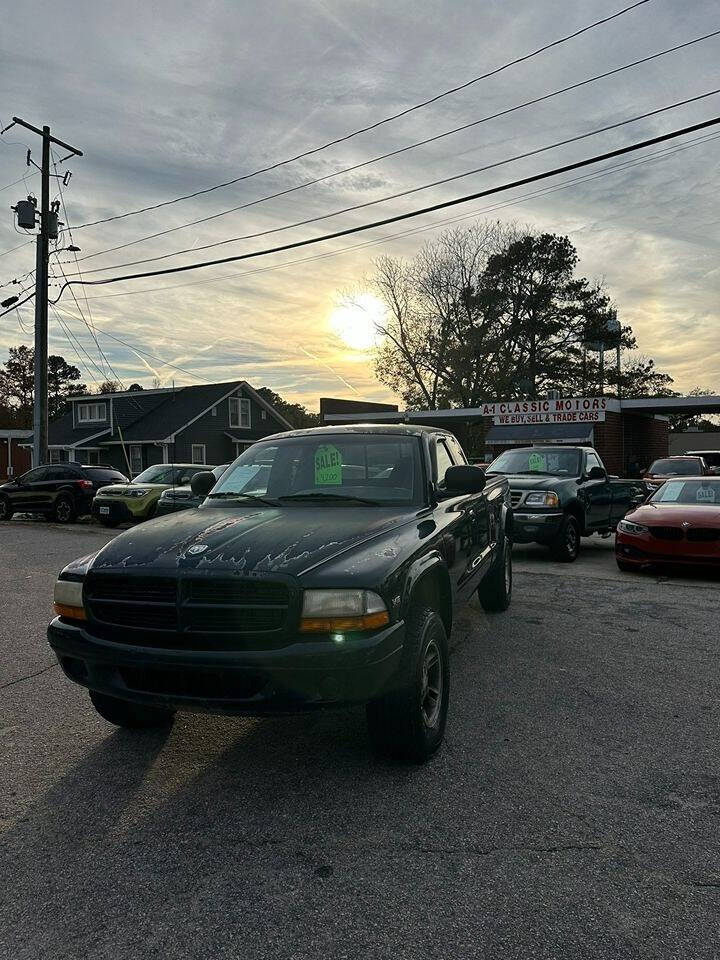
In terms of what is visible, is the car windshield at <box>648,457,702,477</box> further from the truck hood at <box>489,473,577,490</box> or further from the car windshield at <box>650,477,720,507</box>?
the truck hood at <box>489,473,577,490</box>

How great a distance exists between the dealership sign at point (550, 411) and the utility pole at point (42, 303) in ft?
57.0

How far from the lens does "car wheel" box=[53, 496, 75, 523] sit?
18969 mm

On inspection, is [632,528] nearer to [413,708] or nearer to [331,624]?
[413,708]

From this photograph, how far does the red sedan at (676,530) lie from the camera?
8.72 m

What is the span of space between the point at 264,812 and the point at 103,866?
686 millimetres

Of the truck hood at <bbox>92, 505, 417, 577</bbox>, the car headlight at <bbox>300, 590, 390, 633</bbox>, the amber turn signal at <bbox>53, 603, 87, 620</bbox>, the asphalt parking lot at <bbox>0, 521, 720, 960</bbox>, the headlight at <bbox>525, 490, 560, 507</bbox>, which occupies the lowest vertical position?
the asphalt parking lot at <bbox>0, 521, 720, 960</bbox>

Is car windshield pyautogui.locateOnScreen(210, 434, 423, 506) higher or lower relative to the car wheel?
higher

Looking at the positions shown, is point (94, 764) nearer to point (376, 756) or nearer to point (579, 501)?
point (376, 756)

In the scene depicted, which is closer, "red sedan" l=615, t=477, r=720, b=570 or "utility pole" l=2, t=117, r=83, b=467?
"red sedan" l=615, t=477, r=720, b=570

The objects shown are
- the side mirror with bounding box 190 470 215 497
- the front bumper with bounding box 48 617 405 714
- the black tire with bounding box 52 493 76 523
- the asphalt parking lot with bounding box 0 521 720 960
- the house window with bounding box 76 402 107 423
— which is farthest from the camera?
the house window with bounding box 76 402 107 423

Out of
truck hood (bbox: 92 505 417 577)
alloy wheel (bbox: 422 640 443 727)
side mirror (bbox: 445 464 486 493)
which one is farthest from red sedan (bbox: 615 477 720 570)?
alloy wheel (bbox: 422 640 443 727)

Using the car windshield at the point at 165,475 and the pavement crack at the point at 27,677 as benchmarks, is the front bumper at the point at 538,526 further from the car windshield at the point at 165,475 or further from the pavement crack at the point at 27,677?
the car windshield at the point at 165,475

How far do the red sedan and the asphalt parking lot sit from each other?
402cm

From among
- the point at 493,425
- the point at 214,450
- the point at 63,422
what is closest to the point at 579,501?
the point at 493,425
